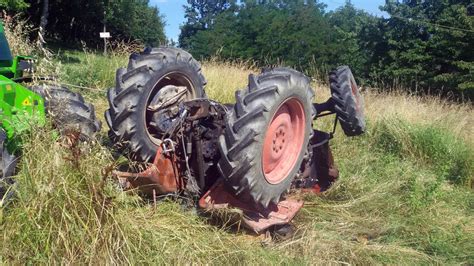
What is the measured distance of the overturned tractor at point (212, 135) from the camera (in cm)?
391

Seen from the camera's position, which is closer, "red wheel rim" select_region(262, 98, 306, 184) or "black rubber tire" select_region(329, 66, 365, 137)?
"red wheel rim" select_region(262, 98, 306, 184)

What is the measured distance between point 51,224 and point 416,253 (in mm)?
2994

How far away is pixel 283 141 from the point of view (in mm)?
4531

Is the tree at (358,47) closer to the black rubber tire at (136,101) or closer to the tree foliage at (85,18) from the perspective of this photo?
the tree foliage at (85,18)

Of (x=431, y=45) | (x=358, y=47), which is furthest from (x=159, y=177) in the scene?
(x=358, y=47)

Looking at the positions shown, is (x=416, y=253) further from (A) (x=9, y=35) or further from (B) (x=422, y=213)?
(A) (x=9, y=35)

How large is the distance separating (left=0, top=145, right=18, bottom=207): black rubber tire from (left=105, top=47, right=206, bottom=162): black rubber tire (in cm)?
97

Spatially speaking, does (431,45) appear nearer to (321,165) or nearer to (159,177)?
(321,165)

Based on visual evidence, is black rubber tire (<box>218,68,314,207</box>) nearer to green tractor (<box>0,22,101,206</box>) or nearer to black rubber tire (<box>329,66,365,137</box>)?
green tractor (<box>0,22,101,206</box>)

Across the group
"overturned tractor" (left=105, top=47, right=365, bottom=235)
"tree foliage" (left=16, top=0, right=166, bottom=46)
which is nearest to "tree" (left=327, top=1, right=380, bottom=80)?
"tree foliage" (left=16, top=0, right=166, bottom=46)

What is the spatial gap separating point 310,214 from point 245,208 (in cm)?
101

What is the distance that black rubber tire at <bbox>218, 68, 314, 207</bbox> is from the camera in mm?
3826

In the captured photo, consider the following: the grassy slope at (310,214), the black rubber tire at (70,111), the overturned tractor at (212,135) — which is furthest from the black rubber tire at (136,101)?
the grassy slope at (310,214)

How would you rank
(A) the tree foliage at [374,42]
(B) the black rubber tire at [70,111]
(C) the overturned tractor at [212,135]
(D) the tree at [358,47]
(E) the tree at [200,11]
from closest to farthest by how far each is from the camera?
(B) the black rubber tire at [70,111]
(C) the overturned tractor at [212,135]
(A) the tree foliage at [374,42]
(D) the tree at [358,47]
(E) the tree at [200,11]
